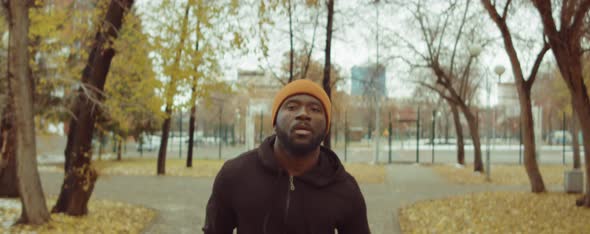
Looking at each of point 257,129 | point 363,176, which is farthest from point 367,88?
point 257,129

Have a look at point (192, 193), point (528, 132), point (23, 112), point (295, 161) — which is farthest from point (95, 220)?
point (528, 132)

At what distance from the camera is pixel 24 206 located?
30.1 ft

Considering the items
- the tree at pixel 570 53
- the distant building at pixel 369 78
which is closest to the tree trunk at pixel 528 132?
the tree at pixel 570 53

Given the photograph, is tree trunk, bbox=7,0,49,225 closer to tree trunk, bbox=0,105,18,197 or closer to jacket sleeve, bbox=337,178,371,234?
tree trunk, bbox=0,105,18,197

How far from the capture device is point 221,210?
2.29 m

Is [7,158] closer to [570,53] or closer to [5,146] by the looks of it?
[5,146]

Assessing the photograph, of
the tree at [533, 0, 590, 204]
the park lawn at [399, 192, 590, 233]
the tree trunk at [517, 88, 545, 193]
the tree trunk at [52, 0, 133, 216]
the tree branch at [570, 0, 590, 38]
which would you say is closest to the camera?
the park lawn at [399, 192, 590, 233]

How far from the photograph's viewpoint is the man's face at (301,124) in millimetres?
2170

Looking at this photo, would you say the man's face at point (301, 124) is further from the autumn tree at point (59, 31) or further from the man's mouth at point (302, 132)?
the autumn tree at point (59, 31)

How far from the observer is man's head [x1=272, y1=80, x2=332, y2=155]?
2.17m

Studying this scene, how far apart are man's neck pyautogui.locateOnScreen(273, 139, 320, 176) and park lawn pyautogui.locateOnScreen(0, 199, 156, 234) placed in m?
7.77

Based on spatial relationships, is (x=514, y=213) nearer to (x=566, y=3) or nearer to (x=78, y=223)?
(x=566, y=3)

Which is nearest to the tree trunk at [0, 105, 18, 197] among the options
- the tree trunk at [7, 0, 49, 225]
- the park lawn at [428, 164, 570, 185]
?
the tree trunk at [7, 0, 49, 225]

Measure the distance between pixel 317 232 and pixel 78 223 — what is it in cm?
880
